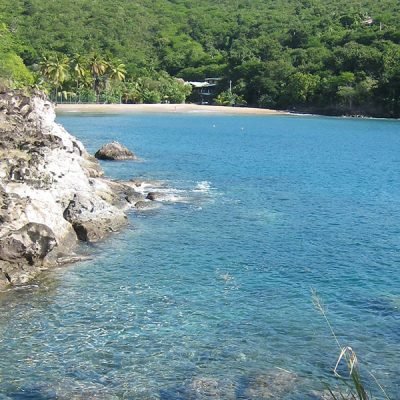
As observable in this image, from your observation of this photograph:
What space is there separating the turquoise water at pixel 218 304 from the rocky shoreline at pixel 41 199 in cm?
116

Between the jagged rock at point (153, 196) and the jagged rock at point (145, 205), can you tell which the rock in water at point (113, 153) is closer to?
the jagged rock at point (153, 196)

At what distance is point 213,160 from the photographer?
198ft

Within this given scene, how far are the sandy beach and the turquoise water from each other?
324 feet

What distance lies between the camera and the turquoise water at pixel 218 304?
15.6 m

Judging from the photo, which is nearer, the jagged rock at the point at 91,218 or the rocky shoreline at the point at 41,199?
the rocky shoreline at the point at 41,199

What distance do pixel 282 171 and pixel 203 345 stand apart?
3737cm

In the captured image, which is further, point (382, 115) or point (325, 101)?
point (325, 101)

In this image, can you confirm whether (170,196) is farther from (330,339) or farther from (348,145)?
(348,145)

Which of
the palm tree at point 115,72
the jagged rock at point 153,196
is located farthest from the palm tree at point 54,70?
the jagged rock at point 153,196

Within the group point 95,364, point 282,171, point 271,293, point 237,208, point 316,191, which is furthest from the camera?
point 282,171

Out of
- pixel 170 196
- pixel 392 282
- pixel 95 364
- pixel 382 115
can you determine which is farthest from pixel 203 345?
pixel 382 115

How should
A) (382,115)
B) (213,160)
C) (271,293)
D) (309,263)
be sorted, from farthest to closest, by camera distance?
1. (382,115)
2. (213,160)
3. (309,263)
4. (271,293)

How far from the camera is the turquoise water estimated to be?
51.1ft

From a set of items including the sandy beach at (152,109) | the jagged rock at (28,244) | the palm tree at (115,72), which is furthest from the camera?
the palm tree at (115,72)
